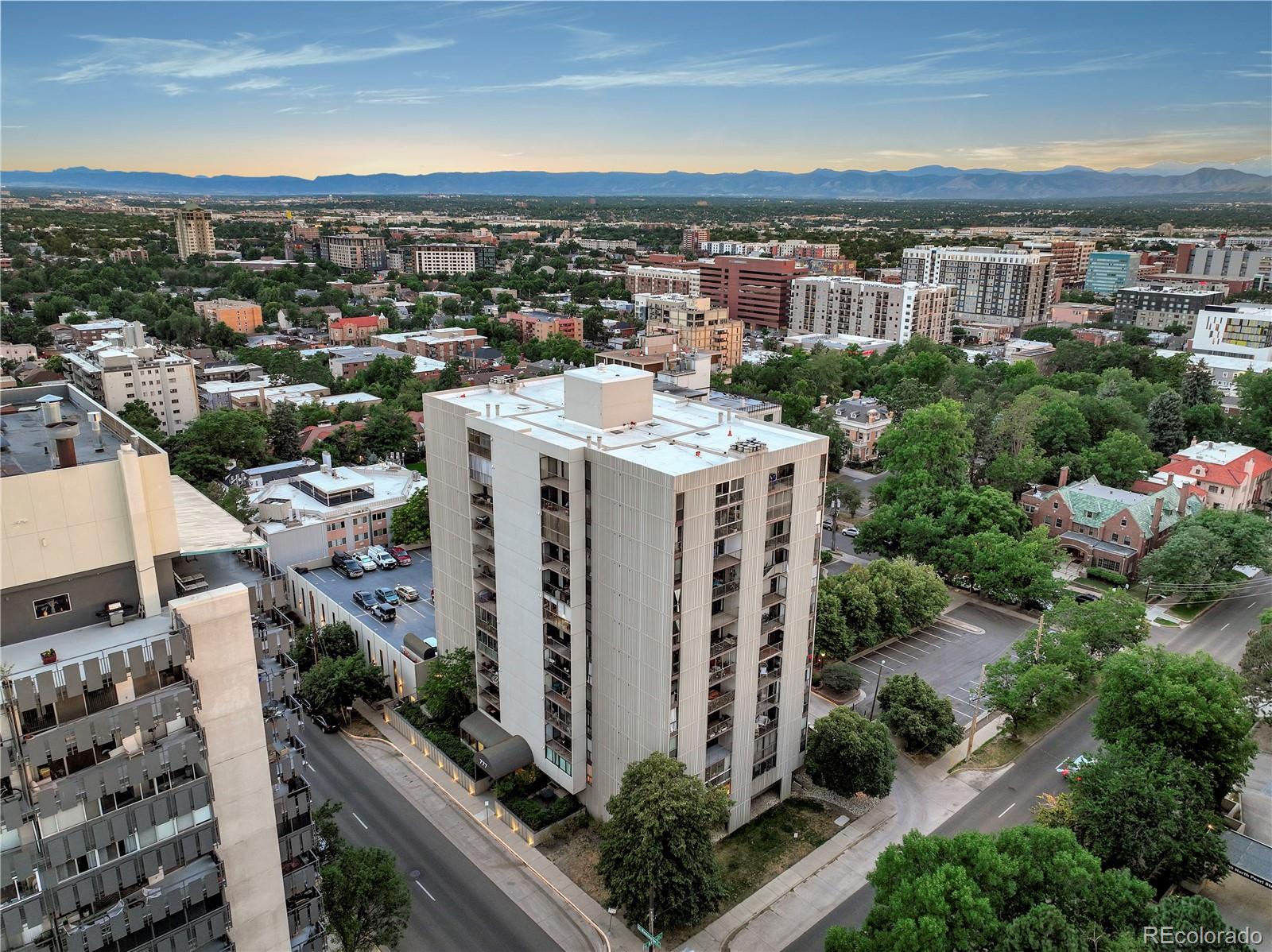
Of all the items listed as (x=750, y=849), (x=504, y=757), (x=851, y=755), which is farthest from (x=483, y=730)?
(x=851, y=755)

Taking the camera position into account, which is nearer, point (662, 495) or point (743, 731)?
point (662, 495)

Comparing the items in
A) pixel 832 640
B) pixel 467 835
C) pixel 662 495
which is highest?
pixel 662 495

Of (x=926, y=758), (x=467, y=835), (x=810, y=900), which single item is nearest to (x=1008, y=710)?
(x=926, y=758)

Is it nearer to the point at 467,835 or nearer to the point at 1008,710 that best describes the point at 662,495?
the point at 467,835

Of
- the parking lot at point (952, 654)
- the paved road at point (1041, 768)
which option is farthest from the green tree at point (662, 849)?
the parking lot at point (952, 654)

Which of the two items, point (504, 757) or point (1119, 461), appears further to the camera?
point (1119, 461)

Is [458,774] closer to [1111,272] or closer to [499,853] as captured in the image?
[499,853]

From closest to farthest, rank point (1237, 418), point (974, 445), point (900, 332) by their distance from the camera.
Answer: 1. point (974, 445)
2. point (1237, 418)
3. point (900, 332)

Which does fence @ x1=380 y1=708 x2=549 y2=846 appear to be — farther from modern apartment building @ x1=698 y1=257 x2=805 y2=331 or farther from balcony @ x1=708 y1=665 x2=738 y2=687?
modern apartment building @ x1=698 y1=257 x2=805 y2=331
